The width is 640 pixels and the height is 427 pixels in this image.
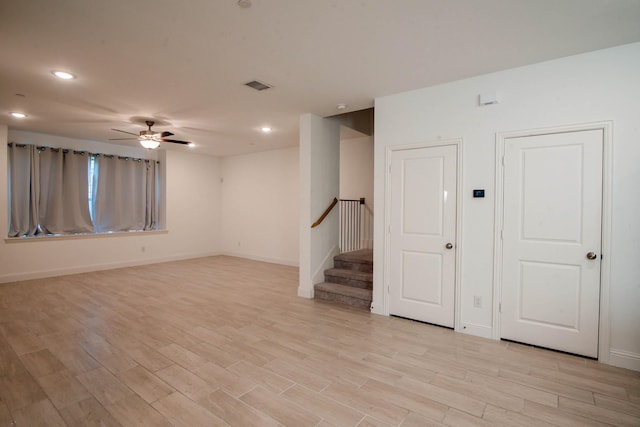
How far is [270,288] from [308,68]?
361 cm

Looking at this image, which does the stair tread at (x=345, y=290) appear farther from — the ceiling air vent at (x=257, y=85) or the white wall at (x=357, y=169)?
the ceiling air vent at (x=257, y=85)

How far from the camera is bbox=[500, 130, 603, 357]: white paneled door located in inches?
113

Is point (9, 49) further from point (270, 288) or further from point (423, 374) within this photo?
point (423, 374)

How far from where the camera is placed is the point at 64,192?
6379mm

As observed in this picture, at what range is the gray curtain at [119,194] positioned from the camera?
22.5 feet

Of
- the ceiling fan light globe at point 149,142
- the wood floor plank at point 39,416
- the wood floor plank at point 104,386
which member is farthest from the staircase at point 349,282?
the ceiling fan light globe at point 149,142

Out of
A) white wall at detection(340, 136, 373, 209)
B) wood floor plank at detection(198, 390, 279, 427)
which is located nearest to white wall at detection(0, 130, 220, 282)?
white wall at detection(340, 136, 373, 209)

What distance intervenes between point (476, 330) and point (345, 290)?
70.3 inches

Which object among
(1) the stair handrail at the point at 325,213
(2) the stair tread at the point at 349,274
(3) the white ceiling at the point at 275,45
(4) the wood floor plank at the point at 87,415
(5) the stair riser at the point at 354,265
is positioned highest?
(3) the white ceiling at the point at 275,45

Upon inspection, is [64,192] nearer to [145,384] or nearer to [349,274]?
[145,384]

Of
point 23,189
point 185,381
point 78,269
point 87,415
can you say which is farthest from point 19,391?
point 23,189

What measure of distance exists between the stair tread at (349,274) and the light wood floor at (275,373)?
2.08ft

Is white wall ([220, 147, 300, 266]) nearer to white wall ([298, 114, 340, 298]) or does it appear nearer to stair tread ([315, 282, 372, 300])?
white wall ([298, 114, 340, 298])

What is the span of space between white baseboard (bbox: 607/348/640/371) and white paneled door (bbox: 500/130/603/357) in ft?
0.38
